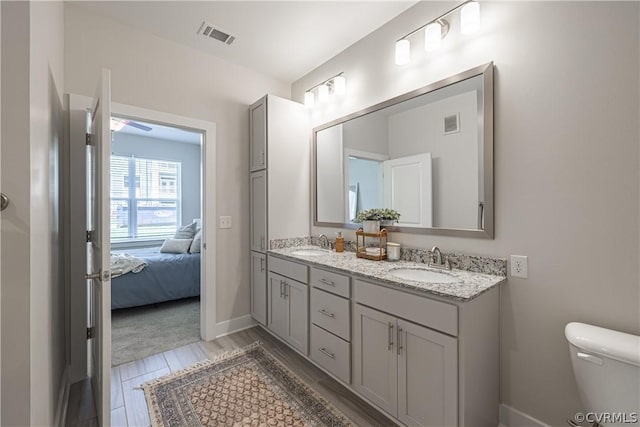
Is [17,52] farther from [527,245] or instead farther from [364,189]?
[527,245]

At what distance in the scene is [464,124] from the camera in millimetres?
1742

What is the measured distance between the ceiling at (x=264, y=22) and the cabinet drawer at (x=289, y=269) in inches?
76.8

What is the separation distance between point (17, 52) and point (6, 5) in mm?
149

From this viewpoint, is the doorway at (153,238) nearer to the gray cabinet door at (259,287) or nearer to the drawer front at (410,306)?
the gray cabinet door at (259,287)

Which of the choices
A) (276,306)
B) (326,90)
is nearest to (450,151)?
(326,90)

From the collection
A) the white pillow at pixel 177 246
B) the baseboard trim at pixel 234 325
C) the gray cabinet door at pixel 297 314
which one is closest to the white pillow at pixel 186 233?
the white pillow at pixel 177 246

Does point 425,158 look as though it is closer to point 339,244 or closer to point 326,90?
point 339,244

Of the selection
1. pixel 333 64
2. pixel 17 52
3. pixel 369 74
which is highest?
pixel 333 64

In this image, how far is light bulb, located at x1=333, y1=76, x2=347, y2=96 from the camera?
100 inches

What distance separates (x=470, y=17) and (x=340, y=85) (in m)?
1.17

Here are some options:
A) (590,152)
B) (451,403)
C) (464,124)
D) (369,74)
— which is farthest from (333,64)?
(451,403)

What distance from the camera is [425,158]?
1963 mm

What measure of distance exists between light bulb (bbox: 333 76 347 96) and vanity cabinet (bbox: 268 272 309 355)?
1765 mm

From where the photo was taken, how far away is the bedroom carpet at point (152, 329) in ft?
7.95
